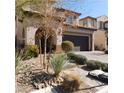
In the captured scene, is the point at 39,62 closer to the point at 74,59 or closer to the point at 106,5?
the point at 74,59

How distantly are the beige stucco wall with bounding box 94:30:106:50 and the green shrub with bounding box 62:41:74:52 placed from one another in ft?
0.50

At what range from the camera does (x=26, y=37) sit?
1645 millimetres

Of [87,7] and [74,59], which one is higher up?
[87,7]

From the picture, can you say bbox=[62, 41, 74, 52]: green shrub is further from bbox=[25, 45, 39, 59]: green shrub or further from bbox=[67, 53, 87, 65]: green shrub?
bbox=[25, 45, 39, 59]: green shrub

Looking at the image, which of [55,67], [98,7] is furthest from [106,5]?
[55,67]

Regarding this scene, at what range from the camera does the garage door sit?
5.13ft

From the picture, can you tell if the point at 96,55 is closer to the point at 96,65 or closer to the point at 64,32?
the point at 96,65

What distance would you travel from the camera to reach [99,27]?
154 centimetres

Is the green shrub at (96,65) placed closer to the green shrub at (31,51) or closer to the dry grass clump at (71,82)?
the dry grass clump at (71,82)

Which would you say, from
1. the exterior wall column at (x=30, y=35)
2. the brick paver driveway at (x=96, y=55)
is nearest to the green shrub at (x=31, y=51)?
the exterior wall column at (x=30, y=35)

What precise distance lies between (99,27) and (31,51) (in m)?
0.47

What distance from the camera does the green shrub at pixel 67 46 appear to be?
156cm
